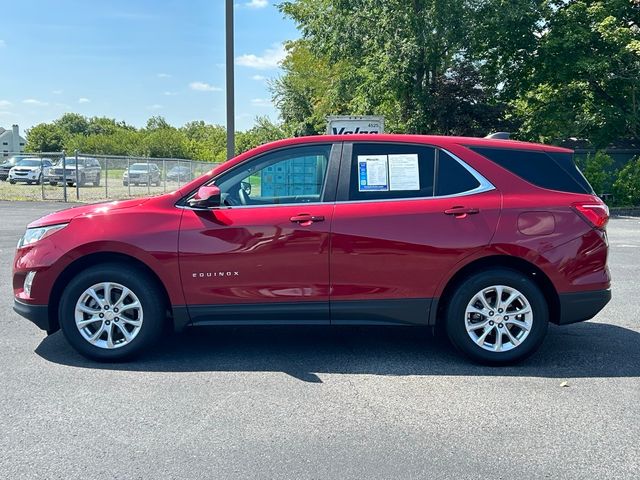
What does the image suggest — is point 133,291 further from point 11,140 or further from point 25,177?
point 11,140

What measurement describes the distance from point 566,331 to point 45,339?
16.1 feet

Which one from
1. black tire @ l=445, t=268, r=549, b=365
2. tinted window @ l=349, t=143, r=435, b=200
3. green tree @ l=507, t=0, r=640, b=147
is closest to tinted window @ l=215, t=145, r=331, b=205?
tinted window @ l=349, t=143, r=435, b=200

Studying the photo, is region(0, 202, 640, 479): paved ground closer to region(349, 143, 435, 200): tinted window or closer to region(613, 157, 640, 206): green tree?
region(349, 143, 435, 200): tinted window

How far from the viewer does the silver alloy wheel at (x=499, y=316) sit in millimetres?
4738

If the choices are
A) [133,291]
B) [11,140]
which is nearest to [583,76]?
[133,291]

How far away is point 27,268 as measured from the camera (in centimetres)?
481

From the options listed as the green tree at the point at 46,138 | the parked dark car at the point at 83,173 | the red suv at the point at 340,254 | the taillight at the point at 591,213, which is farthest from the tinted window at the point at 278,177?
the green tree at the point at 46,138

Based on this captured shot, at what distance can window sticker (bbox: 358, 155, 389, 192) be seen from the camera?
15.8ft

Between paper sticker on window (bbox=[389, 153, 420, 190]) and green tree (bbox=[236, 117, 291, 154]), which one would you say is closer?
paper sticker on window (bbox=[389, 153, 420, 190])

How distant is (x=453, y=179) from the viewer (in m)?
4.83

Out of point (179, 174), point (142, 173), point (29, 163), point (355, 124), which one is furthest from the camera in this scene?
point (29, 163)

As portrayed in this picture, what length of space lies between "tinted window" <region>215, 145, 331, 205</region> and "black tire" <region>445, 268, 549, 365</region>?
4.69ft

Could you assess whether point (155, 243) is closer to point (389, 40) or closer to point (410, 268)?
point (410, 268)

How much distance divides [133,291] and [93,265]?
427mm
